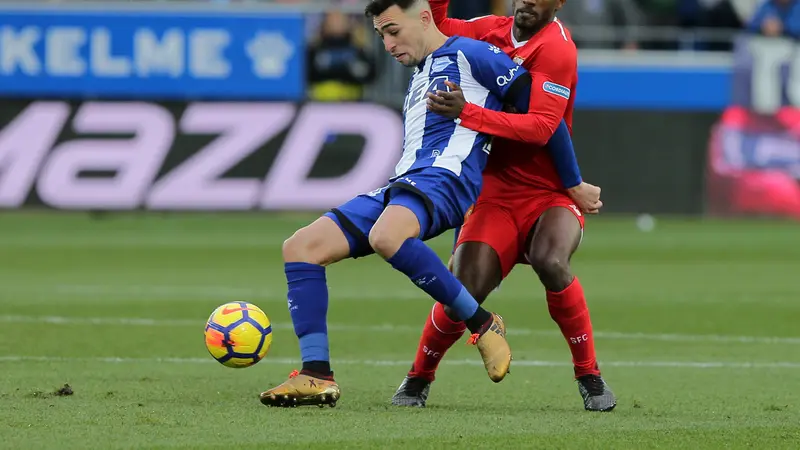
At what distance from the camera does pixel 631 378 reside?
25.0 feet

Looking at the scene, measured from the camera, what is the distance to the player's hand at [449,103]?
627 cm

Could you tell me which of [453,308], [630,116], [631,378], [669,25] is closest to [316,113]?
[630,116]

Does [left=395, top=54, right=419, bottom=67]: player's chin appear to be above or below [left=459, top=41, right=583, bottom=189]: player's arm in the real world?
above

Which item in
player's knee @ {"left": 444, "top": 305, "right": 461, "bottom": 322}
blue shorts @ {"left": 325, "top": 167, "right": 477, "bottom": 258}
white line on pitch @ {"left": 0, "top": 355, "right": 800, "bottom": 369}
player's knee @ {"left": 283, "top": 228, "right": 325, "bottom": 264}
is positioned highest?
blue shorts @ {"left": 325, "top": 167, "right": 477, "bottom": 258}

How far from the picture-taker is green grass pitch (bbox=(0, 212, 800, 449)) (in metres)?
5.56

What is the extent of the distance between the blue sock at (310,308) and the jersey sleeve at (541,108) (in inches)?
35.7

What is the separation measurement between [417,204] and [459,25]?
1.26 meters

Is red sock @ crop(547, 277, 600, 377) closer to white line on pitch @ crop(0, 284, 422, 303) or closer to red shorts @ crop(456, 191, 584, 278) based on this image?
red shorts @ crop(456, 191, 584, 278)


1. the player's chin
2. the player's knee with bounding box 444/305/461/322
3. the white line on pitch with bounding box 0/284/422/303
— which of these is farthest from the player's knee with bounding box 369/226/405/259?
the white line on pitch with bounding box 0/284/422/303

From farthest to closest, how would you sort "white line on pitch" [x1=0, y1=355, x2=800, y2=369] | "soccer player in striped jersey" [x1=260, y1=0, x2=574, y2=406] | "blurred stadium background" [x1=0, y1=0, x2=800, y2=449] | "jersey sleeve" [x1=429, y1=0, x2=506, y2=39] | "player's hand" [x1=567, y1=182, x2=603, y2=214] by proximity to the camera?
"blurred stadium background" [x1=0, y1=0, x2=800, y2=449]
"white line on pitch" [x1=0, y1=355, x2=800, y2=369]
"jersey sleeve" [x1=429, y1=0, x2=506, y2=39]
"player's hand" [x1=567, y1=182, x2=603, y2=214]
"soccer player in striped jersey" [x1=260, y1=0, x2=574, y2=406]

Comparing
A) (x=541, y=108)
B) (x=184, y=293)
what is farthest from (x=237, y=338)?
(x=184, y=293)

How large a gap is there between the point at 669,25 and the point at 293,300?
57.0ft

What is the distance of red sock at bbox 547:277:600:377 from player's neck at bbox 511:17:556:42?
3.65 feet

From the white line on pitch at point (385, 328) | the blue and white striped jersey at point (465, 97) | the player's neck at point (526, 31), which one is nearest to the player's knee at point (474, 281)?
the blue and white striped jersey at point (465, 97)
